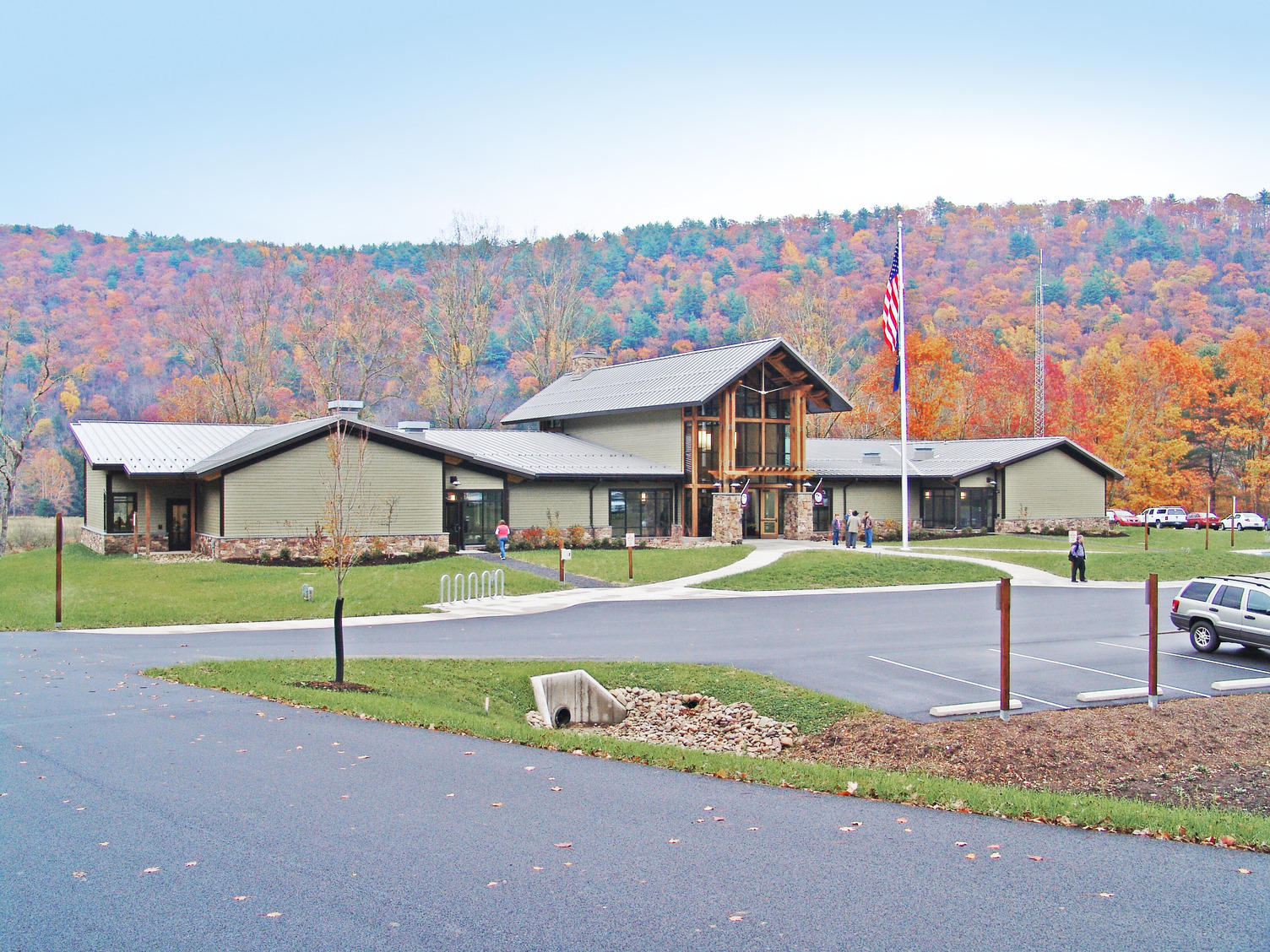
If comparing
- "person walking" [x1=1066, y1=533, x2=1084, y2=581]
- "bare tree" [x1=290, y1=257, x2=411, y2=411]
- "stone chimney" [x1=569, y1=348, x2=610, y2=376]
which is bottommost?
"person walking" [x1=1066, y1=533, x2=1084, y2=581]

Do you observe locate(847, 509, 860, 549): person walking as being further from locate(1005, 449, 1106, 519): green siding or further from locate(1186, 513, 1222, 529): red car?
locate(1186, 513, 1222, 529): red car

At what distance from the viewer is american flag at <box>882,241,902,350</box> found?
33.8 metres

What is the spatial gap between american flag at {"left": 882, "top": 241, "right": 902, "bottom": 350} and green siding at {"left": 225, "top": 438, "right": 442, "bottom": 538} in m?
17.0

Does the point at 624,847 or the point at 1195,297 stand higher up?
the point at 1195,297

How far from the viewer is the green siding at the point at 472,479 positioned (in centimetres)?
3828

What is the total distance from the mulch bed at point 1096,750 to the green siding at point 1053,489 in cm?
3735

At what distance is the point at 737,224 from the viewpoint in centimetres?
11775

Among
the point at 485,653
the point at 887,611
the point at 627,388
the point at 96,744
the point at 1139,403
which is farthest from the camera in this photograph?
the point at 1139,403

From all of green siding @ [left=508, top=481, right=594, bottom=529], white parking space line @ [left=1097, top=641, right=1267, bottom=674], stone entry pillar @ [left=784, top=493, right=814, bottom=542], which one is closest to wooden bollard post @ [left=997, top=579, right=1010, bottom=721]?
white parking space line @ [left=1097, top=641, right=1267, bottom=674]

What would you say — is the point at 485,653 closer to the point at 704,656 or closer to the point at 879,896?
the point at 704,656

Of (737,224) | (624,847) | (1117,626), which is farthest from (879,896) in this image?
(737,224)

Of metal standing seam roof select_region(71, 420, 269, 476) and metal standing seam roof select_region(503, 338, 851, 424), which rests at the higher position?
metal standing seam roof select_region(503, 338, 851, 424)

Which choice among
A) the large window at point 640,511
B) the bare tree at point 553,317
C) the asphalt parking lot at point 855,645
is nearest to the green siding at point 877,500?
the large window at point 640,511

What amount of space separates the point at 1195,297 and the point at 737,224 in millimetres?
49939
